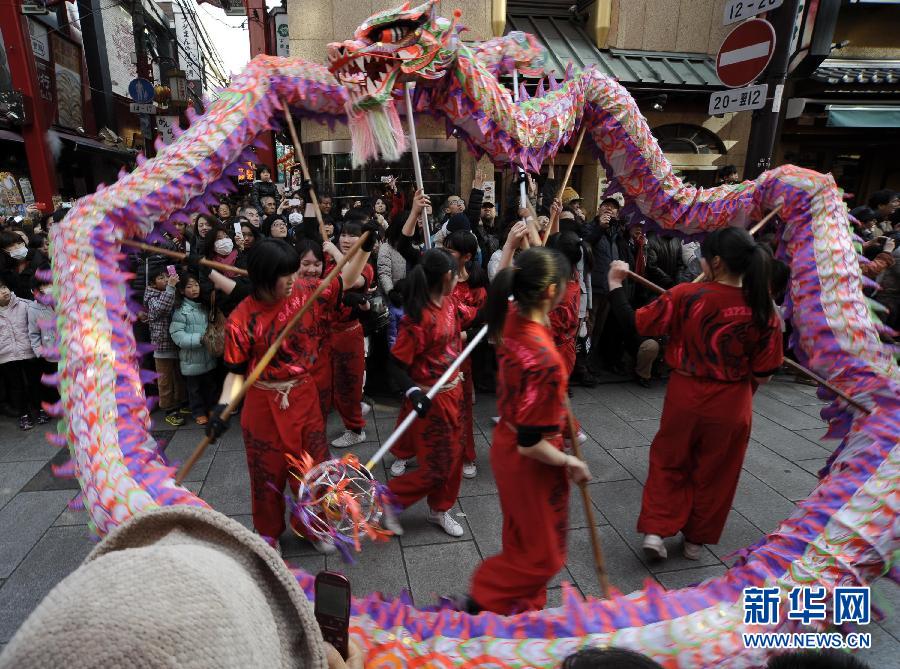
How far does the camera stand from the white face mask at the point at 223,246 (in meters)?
4.66

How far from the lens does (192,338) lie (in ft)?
14.7

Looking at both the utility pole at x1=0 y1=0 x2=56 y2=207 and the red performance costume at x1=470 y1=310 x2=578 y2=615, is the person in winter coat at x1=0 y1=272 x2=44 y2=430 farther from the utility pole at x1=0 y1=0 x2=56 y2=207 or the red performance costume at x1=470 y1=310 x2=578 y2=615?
the utility pole at x1=0 y1=0 x2=56 y2=207

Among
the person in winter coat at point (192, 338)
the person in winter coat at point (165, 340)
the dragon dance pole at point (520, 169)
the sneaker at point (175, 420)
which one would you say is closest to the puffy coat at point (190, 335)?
the person in winter coat at point (192, 338)

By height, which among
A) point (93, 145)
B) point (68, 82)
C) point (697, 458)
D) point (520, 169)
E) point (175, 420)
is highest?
point (68, 82)

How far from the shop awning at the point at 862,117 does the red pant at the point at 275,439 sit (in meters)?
11.3

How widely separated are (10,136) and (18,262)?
9072 mm

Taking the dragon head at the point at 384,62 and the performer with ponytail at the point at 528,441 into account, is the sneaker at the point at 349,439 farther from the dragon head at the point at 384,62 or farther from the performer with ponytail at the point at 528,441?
the dragon head at the point at 384,62

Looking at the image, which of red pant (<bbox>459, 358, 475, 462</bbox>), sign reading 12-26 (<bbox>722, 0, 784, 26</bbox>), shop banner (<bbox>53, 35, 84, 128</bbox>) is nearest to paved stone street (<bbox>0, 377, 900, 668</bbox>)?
red pant (<bbox>459, 358, 475, 462</bbox>)

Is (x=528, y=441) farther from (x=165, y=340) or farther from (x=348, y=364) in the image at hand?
(x=165, y=340)

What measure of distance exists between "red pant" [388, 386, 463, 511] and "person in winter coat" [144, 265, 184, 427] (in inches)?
98.0

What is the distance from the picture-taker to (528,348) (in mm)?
2111

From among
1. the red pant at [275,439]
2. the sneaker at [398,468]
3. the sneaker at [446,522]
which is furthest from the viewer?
the sneaker at [398,468]

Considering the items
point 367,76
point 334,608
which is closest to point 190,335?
point 367,76

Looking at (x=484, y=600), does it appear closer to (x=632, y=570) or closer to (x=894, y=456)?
(x=632, y=570)
